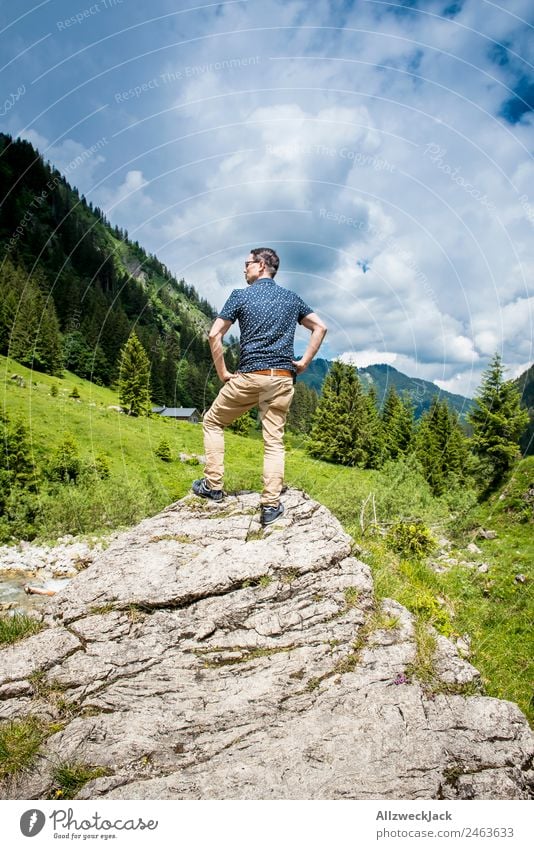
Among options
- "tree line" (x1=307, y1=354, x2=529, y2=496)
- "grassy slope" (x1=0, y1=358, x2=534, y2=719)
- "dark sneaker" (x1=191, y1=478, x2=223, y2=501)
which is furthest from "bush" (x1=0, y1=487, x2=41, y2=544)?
"tree line" (x1=307, y1=354, x2=529, y2=496)

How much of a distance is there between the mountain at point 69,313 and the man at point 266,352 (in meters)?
17.3

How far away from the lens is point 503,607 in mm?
20922

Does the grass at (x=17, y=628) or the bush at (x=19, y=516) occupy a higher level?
the grass at (x=17, y=628)

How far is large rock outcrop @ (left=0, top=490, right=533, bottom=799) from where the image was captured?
4512 millimetres

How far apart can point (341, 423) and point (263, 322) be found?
53.5 metres

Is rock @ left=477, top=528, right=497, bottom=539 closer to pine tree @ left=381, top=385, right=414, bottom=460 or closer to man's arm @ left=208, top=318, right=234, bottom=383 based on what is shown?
pine tree @ left=381, top=385, right=414, bottom=460

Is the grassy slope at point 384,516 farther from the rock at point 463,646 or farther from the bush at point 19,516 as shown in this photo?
the bush at point 19,516

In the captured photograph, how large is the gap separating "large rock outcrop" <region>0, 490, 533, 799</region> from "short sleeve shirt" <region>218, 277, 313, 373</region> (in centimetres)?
320

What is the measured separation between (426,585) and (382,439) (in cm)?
7075

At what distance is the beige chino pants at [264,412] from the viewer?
24.8 feet

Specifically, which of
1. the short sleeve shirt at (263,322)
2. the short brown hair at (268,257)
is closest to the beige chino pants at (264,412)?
the short sleeve shirt at (263,322)

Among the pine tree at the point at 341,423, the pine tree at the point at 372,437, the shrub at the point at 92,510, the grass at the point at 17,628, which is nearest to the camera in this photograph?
the grass at the point at 17,628

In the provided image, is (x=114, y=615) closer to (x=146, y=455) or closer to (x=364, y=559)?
(x=364, y=559)
